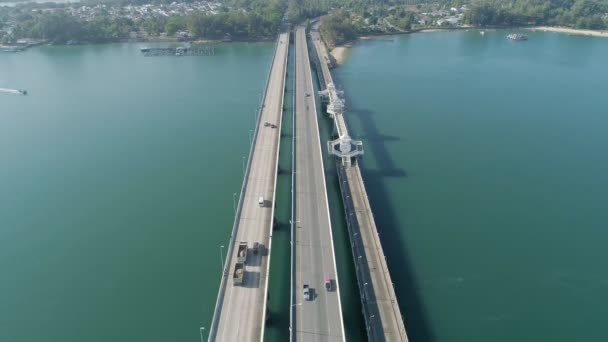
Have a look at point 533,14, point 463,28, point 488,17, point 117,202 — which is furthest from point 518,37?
point 117,202

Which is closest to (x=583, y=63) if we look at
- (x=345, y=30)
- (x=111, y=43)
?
(x=345, y=30)

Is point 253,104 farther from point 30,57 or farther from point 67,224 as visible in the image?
point 30,57

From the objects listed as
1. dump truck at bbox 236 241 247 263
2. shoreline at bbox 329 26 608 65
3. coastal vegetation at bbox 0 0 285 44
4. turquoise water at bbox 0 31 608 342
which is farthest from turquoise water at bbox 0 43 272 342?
coastal vegetation at bbox 0 0 285 44

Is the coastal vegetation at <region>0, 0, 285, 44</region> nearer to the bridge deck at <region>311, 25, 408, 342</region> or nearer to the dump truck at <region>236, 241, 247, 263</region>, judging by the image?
the bridge deck at <region>311, 25, 408, 342</region>

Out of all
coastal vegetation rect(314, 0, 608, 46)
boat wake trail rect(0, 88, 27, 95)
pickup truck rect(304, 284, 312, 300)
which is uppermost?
coastal vegetation rect(314, 0, 608, 46)

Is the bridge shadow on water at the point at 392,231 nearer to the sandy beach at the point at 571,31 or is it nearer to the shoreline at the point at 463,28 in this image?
the shoreline at the point at 463,28

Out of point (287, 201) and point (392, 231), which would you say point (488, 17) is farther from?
point (392, 231)
